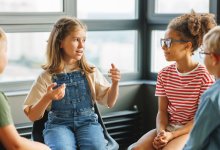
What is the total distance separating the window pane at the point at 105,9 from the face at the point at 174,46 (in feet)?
3.66

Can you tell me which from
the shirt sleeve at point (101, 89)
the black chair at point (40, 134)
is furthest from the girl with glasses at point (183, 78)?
the shirt sleeve at point (101, 89)

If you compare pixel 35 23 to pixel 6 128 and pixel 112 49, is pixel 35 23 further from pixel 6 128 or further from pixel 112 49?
pixel 6 128

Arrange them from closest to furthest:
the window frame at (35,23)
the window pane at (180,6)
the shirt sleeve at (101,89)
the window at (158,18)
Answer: the shirt sleeve at (101,89)
the window frame at (35,23)
the window pane at (180,6)
the window at (158,18)

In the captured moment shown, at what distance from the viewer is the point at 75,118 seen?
2.79 m

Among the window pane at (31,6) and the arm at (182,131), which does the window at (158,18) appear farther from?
the arm at (182,131)

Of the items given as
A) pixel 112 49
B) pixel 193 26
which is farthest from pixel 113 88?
pixel 112 49

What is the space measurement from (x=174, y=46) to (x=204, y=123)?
0.81 metres

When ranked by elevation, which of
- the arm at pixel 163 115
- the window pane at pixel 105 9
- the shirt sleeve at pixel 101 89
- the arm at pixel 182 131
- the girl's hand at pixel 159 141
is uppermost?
the window pane at pixel 105 9

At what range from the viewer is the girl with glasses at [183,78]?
271 centimetres

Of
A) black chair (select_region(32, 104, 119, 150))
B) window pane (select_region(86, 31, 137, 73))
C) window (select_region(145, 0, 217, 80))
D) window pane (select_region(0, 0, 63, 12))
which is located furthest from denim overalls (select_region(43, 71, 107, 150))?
window (select_region(145, 0, 217, 80))

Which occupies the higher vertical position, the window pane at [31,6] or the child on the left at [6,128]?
the window pane at [31,6]

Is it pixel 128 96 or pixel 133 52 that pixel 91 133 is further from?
pixel 133 52

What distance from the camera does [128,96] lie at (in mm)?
3873

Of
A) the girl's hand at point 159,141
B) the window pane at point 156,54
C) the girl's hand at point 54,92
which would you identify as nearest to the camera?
the girl's hand at point 54,92
